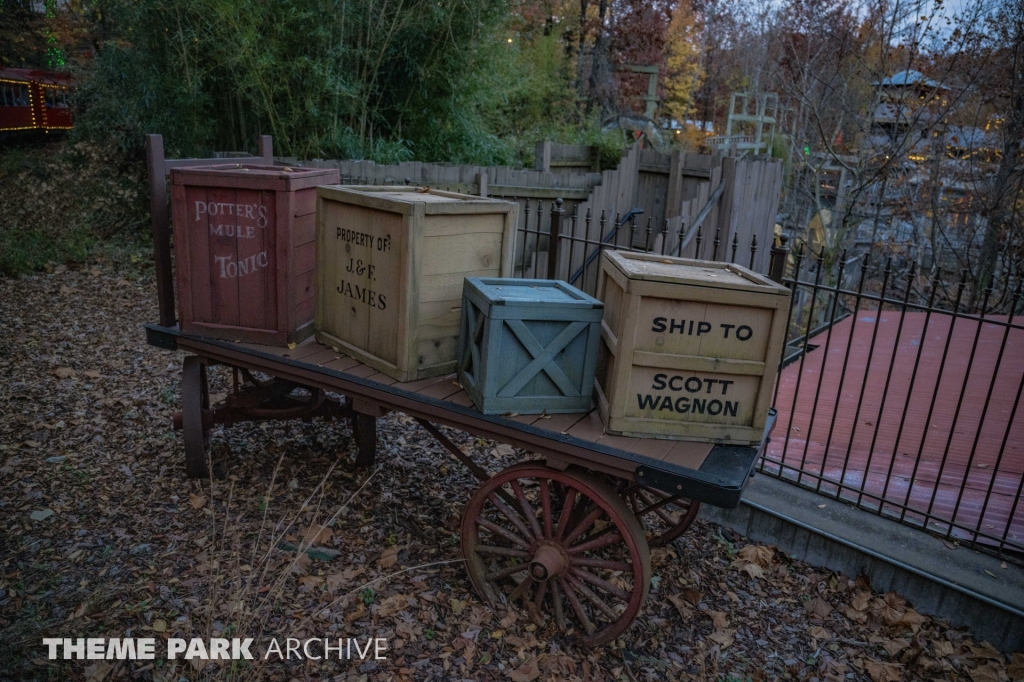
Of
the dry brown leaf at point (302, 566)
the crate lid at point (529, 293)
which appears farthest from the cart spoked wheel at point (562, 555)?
the dry brown leaf at point (302, 566)

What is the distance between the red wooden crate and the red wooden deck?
264 cm

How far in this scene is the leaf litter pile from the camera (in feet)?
9.61

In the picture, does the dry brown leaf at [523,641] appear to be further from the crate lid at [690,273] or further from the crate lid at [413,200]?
the crate lid at [413,200]

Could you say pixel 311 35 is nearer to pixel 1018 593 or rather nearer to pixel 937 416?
pixel 937 416

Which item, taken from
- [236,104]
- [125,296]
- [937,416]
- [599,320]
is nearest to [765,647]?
[599,320]

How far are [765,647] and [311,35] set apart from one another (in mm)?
6736

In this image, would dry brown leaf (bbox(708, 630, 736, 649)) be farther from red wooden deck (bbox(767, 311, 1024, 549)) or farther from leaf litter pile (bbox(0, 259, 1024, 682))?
red wooden deck (bbox(767, 311, 1024, 549))

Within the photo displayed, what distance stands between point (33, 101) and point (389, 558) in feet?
54.0

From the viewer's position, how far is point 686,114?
25.9m

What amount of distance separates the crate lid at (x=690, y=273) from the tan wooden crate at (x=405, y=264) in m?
0.61

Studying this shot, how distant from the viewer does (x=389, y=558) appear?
353 cm

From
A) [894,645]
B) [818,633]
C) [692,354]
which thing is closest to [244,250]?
[692,354]

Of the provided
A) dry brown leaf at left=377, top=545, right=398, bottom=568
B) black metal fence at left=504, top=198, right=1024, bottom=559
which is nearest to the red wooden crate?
dry brown leaf at left=377, top=545, right=398, bottom=568

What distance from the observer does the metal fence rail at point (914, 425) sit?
3.59 metres
